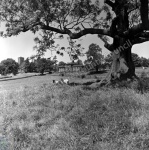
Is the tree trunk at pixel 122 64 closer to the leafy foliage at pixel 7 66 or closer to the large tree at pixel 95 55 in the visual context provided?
the large tree at pixel 95 55

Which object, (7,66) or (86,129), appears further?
(7,66)

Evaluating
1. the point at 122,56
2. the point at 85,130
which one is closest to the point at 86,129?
the point at 85,130

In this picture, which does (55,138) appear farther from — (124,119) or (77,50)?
(77,50)

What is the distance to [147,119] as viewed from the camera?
358cm

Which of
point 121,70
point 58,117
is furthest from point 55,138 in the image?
point 121,70

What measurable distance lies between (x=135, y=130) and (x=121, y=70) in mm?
8375

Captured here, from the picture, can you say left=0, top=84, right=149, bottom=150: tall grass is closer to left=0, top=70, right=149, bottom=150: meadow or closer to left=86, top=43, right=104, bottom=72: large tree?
left=0, top=70, right=149, bottom=150: meadow

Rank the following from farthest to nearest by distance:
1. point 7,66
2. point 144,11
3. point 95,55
Answer: point 7,66 < point 95,55 < point 144,11

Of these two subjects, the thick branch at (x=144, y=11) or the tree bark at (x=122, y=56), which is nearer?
the thick branch at (x=144, y=11)

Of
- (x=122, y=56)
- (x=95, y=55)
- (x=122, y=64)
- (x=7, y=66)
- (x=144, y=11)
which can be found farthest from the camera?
(x=7, y=66)

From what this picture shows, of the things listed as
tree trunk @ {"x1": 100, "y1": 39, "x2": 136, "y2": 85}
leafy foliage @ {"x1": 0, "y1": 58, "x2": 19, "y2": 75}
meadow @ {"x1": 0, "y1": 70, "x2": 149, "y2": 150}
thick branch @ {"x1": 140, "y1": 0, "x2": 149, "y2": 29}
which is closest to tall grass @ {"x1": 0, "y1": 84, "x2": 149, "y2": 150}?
meadow @ {"x1": 0, "y1": 70, "x2": 149, "y2": 150}

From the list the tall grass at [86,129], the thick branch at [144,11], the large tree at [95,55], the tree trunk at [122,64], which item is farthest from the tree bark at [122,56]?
the large tree at [95,55]

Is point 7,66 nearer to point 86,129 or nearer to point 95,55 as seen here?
point 95,55

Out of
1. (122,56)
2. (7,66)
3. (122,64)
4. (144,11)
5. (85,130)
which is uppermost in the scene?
(7,66)
